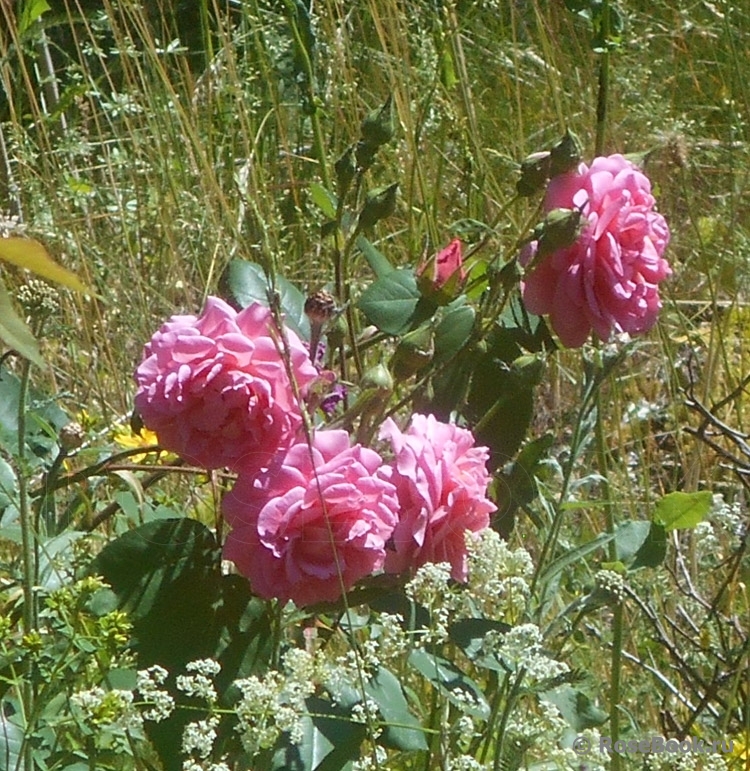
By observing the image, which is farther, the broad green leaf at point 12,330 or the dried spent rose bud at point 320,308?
the dried spent rose bud at point 320,308

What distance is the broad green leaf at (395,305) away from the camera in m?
0.84

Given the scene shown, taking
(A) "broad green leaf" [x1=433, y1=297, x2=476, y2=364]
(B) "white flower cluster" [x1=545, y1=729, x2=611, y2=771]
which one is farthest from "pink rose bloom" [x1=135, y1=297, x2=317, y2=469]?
(B) "white flower cluster" [x1=545, y1=729, x2=611, y2=771]

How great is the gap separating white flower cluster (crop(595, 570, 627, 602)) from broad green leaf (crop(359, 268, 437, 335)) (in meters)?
0.20

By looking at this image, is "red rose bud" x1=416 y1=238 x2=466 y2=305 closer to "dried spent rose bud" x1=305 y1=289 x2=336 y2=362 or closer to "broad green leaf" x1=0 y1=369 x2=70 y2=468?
"dried spent rose bud" x1=305 y1=289 x2=336 y2=362

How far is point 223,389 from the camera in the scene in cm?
72

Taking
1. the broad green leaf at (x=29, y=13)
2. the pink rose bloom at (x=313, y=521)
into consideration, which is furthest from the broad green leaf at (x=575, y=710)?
the broad green leaf at (x=29, y=13)

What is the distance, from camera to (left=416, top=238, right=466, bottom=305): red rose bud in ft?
2.76

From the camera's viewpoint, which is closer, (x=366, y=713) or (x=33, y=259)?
(x=33, y=259)

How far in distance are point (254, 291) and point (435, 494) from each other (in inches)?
8.0

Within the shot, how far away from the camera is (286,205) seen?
5.84 feet

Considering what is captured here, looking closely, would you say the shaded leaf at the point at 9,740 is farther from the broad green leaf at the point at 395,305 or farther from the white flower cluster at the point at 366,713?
the broad green leaf at the point at 395,305

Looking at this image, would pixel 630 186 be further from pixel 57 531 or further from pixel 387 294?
pixel 57 531

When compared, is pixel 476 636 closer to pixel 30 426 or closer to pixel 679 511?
pixel 679 511

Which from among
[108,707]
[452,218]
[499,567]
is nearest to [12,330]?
[108,707]
